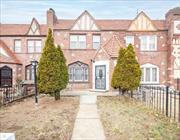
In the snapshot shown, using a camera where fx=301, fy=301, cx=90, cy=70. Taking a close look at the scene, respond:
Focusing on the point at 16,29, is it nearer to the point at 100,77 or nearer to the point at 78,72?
the point at 78,72

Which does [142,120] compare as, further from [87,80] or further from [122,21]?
[122,21]

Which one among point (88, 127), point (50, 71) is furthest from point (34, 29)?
point (88, 127)

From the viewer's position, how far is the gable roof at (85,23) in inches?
1256

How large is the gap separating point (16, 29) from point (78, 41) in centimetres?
738

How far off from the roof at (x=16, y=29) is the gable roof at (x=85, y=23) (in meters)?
3.89

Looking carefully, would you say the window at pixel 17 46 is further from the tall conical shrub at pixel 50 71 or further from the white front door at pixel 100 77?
the tall conical shrub at pixel 50 71

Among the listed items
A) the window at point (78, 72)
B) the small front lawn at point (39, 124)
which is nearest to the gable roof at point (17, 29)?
the window at point (78, 72)

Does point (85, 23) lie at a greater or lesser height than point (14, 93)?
greater

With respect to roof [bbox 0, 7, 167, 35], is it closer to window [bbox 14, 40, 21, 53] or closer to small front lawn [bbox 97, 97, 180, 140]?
window [bbox 14, 40, 21, 53]

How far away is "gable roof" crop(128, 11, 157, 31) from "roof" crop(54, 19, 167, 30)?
0.63 metres

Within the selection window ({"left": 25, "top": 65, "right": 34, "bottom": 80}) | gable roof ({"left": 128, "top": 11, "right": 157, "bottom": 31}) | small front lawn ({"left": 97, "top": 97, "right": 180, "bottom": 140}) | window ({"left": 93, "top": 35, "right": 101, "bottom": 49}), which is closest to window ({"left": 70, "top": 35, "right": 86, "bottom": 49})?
window ({"left": 93, "top": 35, "right": 101, "bottom": 49})

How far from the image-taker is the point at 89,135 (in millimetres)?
9117

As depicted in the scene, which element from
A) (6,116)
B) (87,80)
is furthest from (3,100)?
(87,80)

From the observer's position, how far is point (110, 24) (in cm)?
3319
